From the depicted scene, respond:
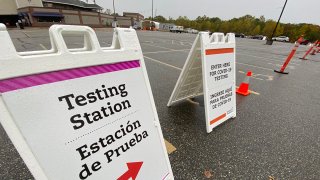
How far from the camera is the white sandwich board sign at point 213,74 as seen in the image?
8.23ft

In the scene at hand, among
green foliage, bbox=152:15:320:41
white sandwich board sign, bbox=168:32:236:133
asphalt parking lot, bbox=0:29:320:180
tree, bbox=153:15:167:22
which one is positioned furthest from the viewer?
tree, bbox=153:15:167:22

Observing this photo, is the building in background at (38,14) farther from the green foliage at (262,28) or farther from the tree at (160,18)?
the tree at (160,18)

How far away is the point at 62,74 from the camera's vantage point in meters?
Answer: 1.00

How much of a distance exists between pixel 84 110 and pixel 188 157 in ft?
5.34

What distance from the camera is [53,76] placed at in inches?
38.3

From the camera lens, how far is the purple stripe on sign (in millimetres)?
823

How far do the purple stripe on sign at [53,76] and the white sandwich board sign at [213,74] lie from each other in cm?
154

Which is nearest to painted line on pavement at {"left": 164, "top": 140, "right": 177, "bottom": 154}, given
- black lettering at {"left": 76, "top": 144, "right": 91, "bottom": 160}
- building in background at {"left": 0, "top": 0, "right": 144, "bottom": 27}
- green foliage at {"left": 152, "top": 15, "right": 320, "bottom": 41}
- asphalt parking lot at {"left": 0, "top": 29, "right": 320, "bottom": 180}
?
asphalt parking lot at {"left": 0, "top": 29, "right": 320, "bottom": 180}

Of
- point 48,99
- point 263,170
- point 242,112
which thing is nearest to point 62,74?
point 48,99

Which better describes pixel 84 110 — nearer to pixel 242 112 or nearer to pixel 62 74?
pixel 62 74

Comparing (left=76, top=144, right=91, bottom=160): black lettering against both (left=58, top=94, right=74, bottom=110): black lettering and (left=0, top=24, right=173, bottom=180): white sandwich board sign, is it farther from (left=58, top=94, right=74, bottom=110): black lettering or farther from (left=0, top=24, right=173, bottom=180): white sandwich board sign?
(left=58, top=94, right=74, bottom=110): black lettering

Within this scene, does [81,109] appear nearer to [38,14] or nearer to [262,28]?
[38,14]

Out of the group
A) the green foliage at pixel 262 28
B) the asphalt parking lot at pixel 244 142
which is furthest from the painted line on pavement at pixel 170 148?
the green foliage at pixel 262 28

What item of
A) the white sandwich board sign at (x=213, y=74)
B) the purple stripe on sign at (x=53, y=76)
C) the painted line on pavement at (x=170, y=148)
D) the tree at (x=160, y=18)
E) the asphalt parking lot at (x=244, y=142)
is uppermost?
the tree at (x=160, y=18)
